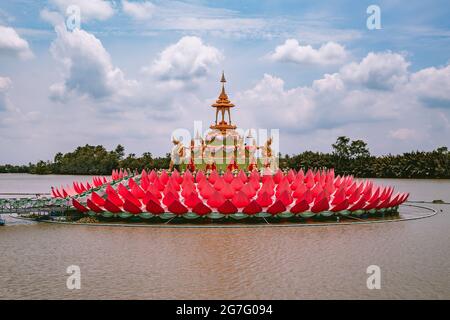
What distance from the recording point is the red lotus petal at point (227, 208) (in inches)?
653

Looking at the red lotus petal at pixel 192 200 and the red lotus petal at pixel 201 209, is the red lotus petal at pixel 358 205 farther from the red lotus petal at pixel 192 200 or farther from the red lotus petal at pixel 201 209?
the red lotus petal at pixel 192 200

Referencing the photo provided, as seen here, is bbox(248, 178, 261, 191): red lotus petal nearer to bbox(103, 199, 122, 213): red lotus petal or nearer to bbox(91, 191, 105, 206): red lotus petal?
bbox(103, 199, 122, 213): red lotus petal

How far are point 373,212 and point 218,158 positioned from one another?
658cm

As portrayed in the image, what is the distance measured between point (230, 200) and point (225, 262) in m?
6.99

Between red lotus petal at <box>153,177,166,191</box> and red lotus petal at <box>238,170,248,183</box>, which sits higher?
red lotus petal at <box>238,170,248,183</box>

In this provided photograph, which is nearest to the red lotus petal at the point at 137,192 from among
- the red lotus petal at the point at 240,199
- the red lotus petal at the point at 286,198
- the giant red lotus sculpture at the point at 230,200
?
the giant red lotus sculpture at the point at 230,200

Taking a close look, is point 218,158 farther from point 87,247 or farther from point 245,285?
point 245,285

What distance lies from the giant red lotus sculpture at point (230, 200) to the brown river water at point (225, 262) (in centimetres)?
122

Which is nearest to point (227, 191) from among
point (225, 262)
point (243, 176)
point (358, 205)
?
point (243, 176)

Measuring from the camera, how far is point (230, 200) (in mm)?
17594

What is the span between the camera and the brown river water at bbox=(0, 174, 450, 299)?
336 inches

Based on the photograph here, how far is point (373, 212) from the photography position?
19297 millimetres

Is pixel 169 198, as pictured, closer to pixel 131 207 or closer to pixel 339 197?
pixel 131 207

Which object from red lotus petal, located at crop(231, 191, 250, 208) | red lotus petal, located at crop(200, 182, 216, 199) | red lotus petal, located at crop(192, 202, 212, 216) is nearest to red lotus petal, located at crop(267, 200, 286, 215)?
red lotus petal, located at crop(231, 191, 250, 208)
